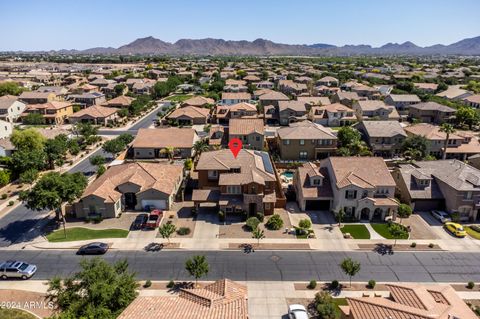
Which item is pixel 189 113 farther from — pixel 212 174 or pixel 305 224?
pixel 305 224

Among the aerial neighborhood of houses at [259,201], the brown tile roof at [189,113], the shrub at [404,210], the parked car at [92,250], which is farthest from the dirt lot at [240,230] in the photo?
the brown tile roof at [189,113]

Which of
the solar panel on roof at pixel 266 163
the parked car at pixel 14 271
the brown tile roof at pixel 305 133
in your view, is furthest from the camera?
the brown tile roof at pixel 305 133

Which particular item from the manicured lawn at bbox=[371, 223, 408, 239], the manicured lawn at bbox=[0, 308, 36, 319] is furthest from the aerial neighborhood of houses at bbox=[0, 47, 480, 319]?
the manicured lawn at bbox=[0, 308, 36, 319]

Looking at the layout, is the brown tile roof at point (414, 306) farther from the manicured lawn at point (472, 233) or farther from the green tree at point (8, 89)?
the green tree at point (8, 89)

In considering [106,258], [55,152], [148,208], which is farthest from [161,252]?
[55,152]

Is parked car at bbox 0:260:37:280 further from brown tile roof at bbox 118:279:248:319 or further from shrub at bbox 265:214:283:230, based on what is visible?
shrub at bbox 265:214:283:230

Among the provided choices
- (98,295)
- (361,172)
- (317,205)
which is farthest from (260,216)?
(98,295)
